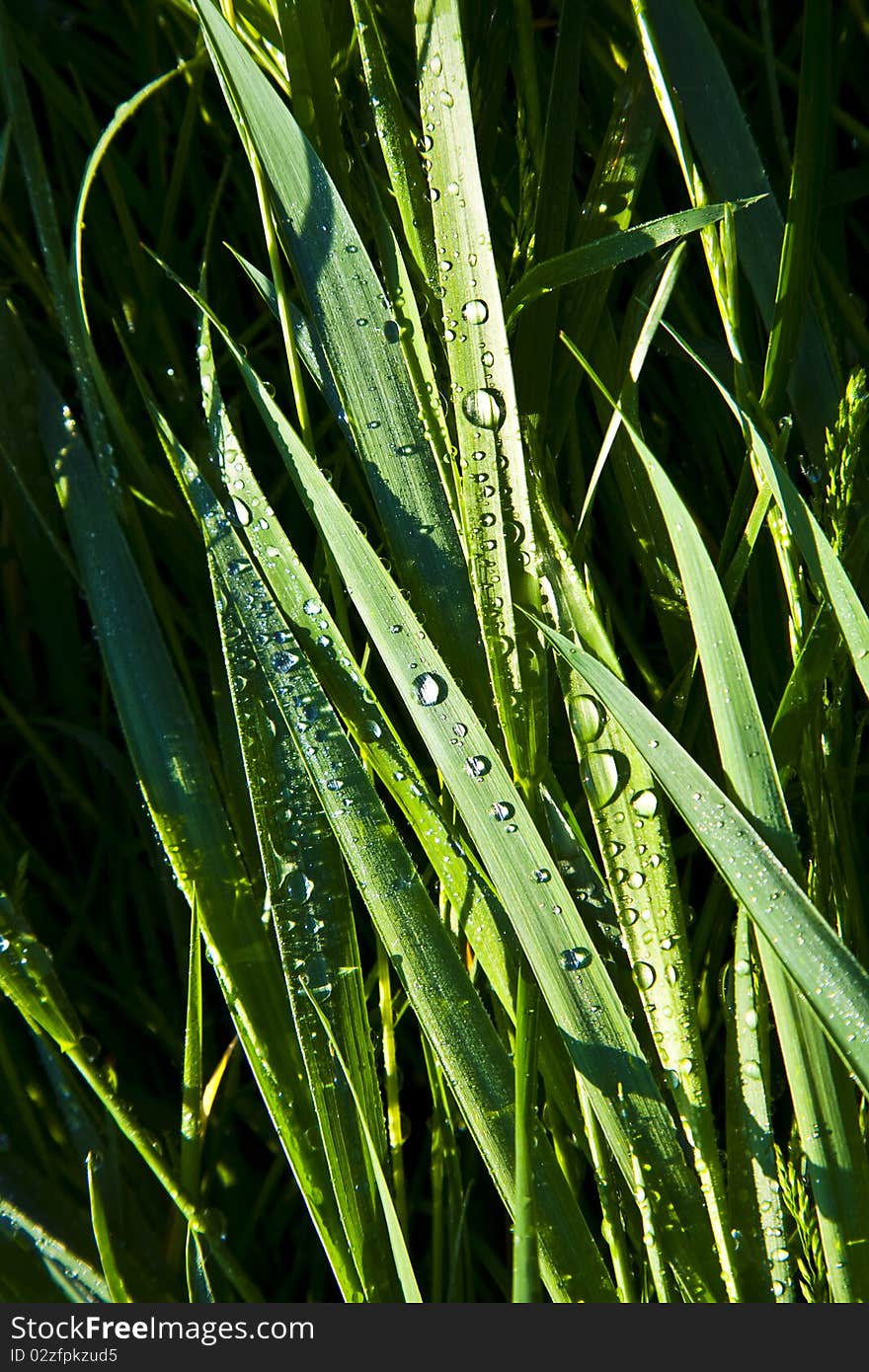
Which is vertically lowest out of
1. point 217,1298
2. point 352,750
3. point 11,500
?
point 217,1298

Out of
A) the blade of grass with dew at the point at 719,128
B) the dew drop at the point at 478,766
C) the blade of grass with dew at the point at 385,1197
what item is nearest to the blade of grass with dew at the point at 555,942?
the dew drop at the point at 478,766

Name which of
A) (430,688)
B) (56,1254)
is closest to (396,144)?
(430,688)

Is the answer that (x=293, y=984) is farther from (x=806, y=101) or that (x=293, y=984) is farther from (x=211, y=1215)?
(x=806, y=101)

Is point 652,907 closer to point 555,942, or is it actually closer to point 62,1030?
point 555,942

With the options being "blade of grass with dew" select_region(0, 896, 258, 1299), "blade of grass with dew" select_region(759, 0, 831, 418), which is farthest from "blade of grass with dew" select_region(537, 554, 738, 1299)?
"blade of grass with dew" select_region(0, 896, 258, 1299)

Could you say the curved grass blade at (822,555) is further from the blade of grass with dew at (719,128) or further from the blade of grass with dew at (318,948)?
the blade of grass with dew at (318,948)

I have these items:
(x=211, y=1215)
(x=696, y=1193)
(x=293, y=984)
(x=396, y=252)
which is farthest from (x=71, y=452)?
(x=696, y=1193)

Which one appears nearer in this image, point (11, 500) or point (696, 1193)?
point (696, 1193)
